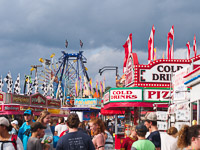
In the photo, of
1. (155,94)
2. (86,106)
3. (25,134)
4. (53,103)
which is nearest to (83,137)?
(25,134)

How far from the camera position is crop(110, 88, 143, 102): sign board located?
76.7 feet

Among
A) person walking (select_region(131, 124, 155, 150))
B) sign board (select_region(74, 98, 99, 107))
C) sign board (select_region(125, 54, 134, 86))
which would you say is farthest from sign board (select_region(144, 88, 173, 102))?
sign board (select_region(74, 98, 99, 107))

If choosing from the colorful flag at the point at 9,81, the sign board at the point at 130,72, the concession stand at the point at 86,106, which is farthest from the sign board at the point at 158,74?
the colorful flag at the point at 9,81

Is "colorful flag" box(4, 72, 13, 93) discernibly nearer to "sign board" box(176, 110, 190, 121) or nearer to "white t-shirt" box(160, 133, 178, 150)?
"sign board" box(176, 110, 190, 121)

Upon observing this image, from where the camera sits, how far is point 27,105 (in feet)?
132

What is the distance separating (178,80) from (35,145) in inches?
463

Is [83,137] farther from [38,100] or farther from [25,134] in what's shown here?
[38,100]

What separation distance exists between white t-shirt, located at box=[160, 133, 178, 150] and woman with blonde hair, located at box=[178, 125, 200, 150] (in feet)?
9.88

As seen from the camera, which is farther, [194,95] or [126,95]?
[126,95]

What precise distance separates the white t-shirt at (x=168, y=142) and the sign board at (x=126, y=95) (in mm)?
15701


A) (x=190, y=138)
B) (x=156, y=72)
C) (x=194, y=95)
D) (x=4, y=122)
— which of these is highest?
(x=156, y=72)

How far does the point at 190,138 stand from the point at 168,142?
11.4 feet

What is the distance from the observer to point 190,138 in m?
4.14

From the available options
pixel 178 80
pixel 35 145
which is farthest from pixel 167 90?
pixel 35 145
